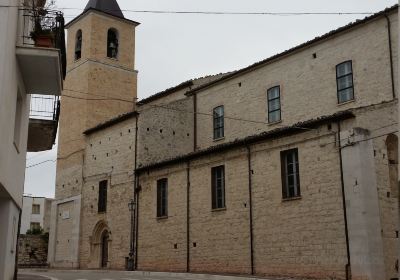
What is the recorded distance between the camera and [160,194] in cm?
2531

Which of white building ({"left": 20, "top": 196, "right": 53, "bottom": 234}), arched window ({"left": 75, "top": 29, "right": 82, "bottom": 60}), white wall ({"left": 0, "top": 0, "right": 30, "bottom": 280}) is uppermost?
arched window ({"left": 75, "top": 29, "right": 82, "bottom": 60})

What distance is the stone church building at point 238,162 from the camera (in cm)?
1720

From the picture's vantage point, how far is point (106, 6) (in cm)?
3447

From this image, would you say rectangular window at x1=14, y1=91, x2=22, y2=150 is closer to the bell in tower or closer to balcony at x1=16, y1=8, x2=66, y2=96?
balcony at x1=16, y1=8, x2=66, y2=96

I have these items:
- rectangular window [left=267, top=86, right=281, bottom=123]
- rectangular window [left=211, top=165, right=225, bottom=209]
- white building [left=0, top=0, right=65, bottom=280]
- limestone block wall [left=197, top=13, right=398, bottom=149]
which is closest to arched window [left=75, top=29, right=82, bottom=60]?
limestone block wall [left=197, top=13, right=398, bottom=149]

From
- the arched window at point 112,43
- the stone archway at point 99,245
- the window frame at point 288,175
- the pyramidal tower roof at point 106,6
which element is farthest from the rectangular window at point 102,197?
the window frame at point 288,175

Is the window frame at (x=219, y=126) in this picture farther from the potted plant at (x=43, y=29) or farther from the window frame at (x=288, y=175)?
the potted plant at (x=43, y=29)

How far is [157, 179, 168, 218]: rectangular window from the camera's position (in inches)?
978

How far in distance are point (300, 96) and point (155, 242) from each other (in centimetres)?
925

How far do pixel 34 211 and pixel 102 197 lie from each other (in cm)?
4166

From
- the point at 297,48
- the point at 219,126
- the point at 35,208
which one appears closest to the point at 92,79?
the point at 219,126

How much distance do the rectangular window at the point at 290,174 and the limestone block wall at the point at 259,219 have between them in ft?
0.64

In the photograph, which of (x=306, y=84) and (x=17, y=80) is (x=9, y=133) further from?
(x=306, y=84)

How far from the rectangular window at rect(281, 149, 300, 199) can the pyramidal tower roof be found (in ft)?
62.1
